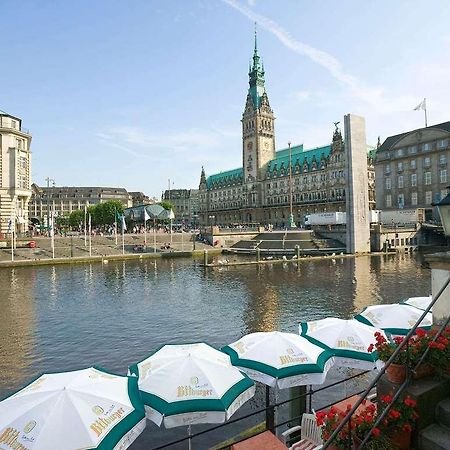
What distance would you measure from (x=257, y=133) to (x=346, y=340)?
15084cm

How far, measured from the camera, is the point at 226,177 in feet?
598

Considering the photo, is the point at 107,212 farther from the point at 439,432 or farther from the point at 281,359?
the point at 439,432

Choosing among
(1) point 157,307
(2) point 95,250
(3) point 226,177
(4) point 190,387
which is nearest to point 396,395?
(4) point 190,387

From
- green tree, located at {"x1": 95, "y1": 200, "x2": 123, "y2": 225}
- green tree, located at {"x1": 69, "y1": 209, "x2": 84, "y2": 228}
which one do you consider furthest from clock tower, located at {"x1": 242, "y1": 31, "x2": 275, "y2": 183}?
green tree, located at {"x1": 69, "y1": 209, "x2": 84, "y2": 228}

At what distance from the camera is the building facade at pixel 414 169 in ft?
312

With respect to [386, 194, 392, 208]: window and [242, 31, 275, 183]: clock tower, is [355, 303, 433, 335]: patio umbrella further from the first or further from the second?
[242, 31, 275, 183]: clock tower

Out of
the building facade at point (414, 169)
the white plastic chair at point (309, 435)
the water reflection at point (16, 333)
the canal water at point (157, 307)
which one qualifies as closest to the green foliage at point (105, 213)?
the canal water at point (157, 307)

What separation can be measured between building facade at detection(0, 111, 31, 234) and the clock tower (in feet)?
307

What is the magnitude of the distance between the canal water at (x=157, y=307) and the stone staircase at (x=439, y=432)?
7587 millimetres

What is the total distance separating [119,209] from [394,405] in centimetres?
14059

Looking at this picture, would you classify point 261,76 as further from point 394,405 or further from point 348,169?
point 394,405

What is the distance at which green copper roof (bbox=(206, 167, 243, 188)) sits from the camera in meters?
175

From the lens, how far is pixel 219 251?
8594 centimetres

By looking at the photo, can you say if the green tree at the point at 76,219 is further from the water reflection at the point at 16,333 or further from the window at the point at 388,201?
the water reflection at the point at 16,333
